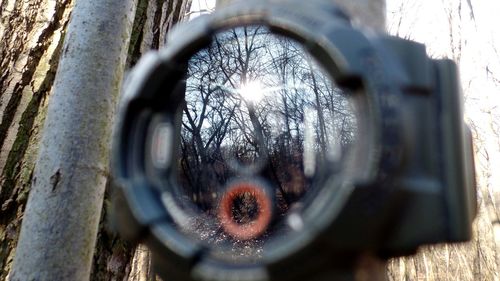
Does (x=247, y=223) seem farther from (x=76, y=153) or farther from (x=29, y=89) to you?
(x=29, y=89)

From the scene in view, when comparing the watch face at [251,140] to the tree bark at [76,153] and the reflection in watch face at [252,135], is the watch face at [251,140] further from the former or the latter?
the tree bark at [76,153]

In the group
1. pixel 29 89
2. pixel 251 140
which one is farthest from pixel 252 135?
pixel 29 89

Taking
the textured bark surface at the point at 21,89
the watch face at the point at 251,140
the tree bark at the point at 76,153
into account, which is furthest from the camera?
the textured bark surface at the point at 21,89

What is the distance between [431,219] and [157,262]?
131 mm

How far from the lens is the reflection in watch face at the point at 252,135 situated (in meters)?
0.29

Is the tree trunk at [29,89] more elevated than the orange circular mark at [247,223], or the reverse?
the tree trunk at [29,89]

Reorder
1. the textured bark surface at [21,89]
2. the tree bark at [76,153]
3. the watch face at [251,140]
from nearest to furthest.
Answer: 1. the watch face at [251,140]
2. the tree bark at [76,153]
3. the textured bark surface at [21,89]

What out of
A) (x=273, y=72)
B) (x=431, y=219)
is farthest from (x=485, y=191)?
(x=431, y=219)

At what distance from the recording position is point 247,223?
33cm

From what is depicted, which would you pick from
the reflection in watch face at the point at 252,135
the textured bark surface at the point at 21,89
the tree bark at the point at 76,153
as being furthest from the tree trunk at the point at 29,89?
the reflection in watch face at the point at 252,135

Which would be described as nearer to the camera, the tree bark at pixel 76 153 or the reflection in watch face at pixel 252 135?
the reflection in watch face at pixel 252 135

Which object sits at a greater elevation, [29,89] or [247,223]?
[29,89]

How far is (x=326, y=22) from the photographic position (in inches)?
8.7

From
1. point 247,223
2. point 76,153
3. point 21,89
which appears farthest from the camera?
point 21,89
